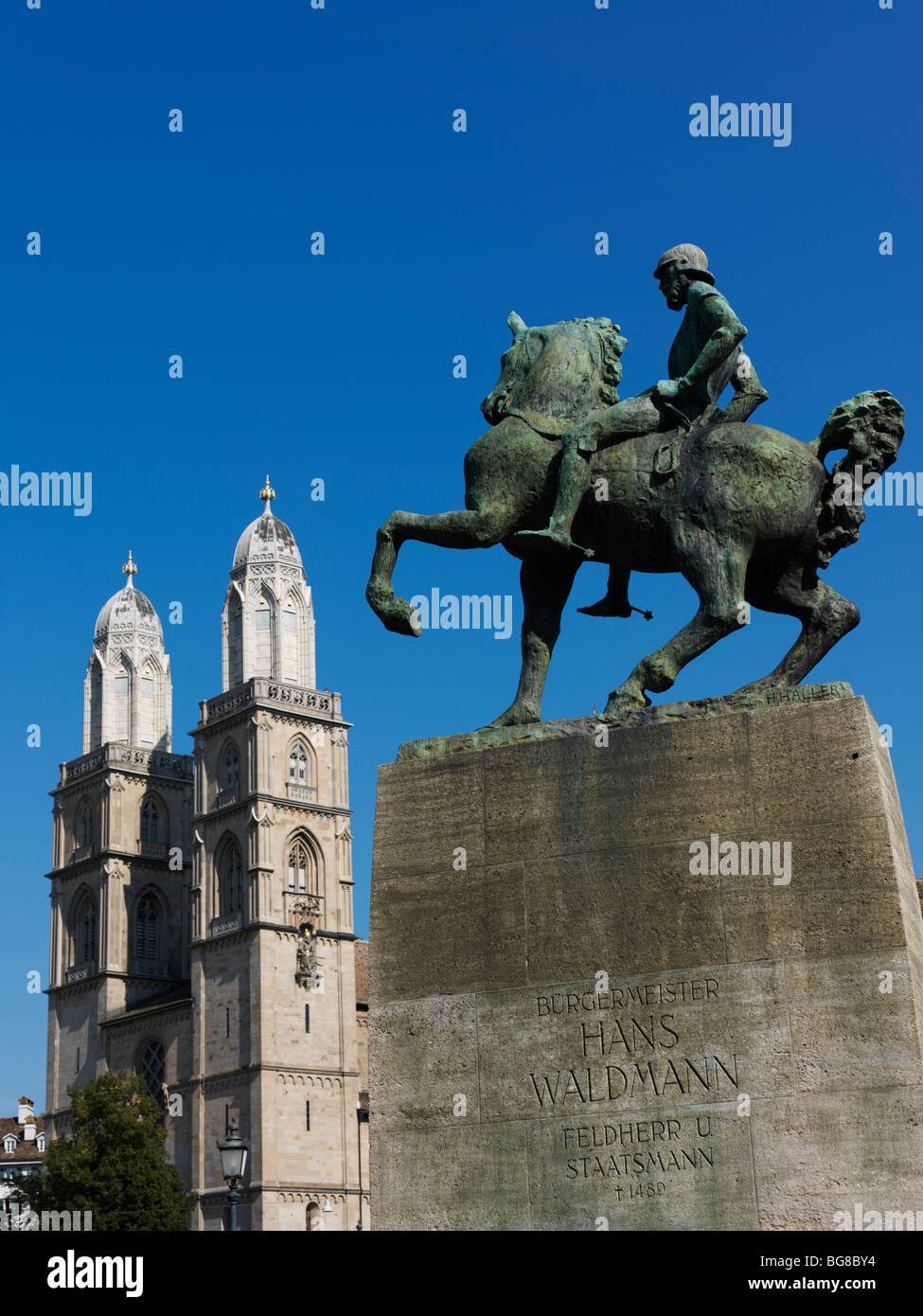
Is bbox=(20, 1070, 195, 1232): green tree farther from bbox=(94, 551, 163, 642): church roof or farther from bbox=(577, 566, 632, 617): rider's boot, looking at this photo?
bbox=(577, 566, 632, 617): rider's boot

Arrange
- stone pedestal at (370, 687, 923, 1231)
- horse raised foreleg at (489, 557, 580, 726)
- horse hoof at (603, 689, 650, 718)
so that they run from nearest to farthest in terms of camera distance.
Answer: stone pedestal at (370, 687, 923, 1231)
horse hoof at (603, 689, 650, 718)
horse raised foreleg at (489, 557, 580, 726)

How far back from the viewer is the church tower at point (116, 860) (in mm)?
96625

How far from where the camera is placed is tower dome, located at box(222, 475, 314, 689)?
3634 inches

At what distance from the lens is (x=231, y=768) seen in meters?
91.4

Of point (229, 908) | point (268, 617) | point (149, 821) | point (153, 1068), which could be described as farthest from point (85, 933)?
point (268, 617)

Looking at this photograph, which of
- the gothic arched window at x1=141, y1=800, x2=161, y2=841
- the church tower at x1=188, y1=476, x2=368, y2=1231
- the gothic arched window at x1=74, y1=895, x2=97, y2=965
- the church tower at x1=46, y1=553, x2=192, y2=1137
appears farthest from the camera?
the gothic arched window at x1=141, y1=800, x2=161, y2=841

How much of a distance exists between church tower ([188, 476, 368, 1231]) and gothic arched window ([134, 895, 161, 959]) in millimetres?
7180

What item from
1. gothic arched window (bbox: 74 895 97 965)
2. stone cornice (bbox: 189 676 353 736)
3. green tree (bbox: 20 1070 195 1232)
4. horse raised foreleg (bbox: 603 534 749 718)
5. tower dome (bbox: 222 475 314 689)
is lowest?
green tree (bbox: 20 1070 195 1232)

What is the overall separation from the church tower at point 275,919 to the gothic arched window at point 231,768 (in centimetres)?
10

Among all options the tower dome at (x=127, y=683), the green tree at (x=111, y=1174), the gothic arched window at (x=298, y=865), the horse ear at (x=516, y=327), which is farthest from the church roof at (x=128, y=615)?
the horse ear at (x=516, y=327)

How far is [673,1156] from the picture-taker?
8680 mm

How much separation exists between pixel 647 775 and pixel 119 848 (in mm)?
90955

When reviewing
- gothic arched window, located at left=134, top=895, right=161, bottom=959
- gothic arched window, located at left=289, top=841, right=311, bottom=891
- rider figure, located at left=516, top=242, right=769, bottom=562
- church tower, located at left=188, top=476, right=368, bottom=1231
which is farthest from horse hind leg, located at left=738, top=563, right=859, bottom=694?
gothic arched window, located at left=134, top=895, right=161, bottom=959
